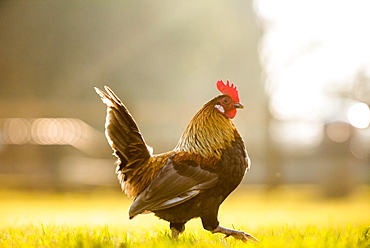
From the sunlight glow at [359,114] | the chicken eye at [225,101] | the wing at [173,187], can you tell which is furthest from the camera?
the sunlight glow at [359,114]

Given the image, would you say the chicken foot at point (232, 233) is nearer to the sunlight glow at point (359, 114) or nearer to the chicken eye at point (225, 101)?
the chicken eye at point (225, 101)

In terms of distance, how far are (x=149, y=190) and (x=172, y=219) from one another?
281mm

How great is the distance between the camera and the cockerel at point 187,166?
2.98 m

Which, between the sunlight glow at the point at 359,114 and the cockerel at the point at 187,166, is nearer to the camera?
the cockerel at the point at 187,166

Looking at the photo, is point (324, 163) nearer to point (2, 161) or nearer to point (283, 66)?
point (283, 66)

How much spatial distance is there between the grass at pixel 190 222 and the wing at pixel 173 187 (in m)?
0.29

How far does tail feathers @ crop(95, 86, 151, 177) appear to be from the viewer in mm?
3117

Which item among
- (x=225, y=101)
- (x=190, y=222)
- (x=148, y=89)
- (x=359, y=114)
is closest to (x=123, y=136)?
(x=225, y=101)

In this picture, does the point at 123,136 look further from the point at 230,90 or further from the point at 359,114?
the point at 359,114

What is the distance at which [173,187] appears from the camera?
2980mm

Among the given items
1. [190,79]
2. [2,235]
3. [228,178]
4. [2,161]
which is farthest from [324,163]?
[190,79]

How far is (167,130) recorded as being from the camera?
1464cm

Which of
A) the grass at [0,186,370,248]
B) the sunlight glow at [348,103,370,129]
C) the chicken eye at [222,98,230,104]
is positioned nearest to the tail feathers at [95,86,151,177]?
the grass at [0,186,370,248]

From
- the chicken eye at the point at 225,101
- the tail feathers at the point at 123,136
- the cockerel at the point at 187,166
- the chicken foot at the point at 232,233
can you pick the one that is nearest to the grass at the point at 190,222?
the chicken foot at the point at 232,233
